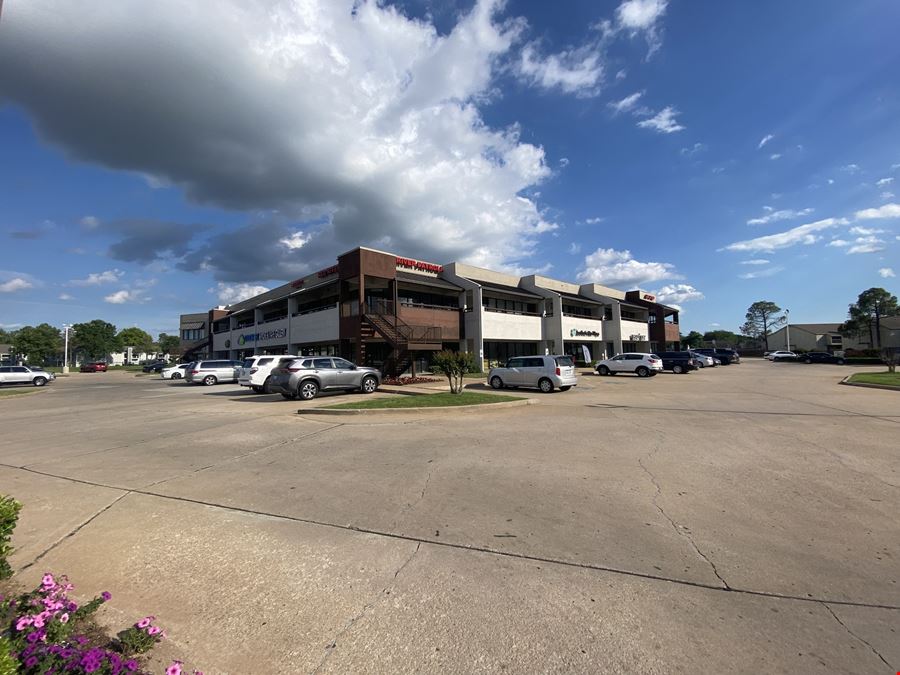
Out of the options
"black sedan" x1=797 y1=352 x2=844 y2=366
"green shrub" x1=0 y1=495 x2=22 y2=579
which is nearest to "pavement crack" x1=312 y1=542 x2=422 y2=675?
"green shrub" x1=0 y1=495 x2=22 y2=579

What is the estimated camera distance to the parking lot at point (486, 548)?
272 centimetres

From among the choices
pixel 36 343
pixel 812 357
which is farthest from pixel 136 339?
pixel 812 357

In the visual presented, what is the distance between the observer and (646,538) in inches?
169

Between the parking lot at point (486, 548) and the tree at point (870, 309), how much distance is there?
8660cm

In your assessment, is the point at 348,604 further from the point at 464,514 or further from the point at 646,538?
the point at 646,538

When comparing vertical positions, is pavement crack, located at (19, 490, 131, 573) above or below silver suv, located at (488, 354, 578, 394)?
below

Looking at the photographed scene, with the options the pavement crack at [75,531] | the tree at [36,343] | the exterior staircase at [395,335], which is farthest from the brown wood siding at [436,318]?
the tree at [36,343]

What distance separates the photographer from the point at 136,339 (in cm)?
10569

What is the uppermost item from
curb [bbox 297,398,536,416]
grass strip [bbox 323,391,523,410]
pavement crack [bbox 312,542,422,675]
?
grass strip [bbox 323,391,523,410]

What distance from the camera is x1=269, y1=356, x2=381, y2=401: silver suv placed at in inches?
663

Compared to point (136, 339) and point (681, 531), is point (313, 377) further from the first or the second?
point (136, 339)

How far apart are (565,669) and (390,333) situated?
76.6ft

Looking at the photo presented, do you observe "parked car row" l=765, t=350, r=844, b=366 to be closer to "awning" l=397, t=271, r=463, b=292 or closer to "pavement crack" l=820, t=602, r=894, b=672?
"awning" l=397, t=271, r=463, b=292

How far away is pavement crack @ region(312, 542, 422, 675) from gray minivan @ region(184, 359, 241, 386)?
31.4m
